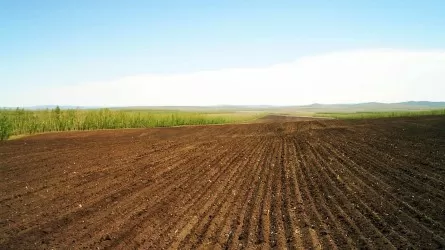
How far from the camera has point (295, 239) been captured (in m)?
7.13

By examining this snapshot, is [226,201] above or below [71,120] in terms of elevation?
below

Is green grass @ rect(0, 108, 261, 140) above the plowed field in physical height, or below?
above

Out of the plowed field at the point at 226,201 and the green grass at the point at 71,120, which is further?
the green grass at the point at 71,120

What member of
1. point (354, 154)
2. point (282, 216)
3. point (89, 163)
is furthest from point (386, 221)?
point (89, 163)

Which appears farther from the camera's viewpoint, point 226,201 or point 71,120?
point 71,120

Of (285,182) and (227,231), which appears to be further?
(285,182)

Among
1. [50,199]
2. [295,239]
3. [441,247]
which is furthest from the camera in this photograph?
[50,199]

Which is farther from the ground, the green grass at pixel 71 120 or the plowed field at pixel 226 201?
the green grass at pixel 71 120

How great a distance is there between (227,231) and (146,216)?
2.16 meters

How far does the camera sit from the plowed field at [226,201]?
7.31 m

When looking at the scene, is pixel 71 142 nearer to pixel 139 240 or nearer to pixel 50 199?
pixel 50 199

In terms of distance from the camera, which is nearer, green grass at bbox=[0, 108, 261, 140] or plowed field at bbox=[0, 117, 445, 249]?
plowed field at bbox=[0, 117, 445, 249]

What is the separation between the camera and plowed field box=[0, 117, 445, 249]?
731 centimetres

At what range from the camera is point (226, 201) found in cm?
970
